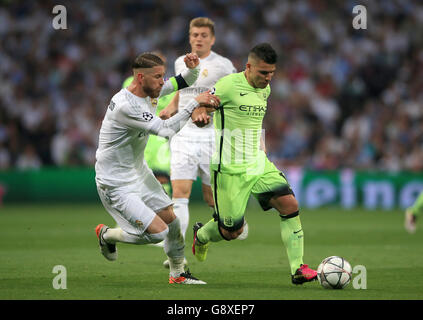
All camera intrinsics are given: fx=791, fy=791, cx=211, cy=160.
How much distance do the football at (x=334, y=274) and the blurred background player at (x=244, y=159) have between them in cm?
52

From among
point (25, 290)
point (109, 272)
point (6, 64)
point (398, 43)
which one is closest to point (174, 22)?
point (6, 64)

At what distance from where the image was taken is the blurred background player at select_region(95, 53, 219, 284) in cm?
716

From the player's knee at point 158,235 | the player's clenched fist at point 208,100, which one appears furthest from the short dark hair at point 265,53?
the player's knee at point 158,235

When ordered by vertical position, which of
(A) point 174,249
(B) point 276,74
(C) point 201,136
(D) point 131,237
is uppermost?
(B) point 276,74

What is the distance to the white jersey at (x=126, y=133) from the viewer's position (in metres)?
7.11

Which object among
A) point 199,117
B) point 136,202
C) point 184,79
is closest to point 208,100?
point 199,117

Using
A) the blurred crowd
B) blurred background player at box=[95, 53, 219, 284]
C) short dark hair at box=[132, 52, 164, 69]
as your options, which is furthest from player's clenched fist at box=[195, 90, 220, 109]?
the blurred crowd

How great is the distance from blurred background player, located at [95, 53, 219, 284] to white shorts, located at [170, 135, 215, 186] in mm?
1902

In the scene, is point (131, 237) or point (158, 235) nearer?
point (158, 235)

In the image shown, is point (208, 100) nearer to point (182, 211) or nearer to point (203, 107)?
point (203, 107)

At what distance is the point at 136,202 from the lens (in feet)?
24.2

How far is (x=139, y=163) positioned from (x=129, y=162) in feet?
0.46

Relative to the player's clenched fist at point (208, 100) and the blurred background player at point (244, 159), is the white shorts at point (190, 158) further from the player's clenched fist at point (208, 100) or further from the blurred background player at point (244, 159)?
the player's clenched fist at point (208, 100)

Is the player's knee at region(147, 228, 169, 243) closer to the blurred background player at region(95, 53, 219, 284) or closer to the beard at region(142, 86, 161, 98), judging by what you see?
the blurred background player at region(95, 53, 219, 284)
